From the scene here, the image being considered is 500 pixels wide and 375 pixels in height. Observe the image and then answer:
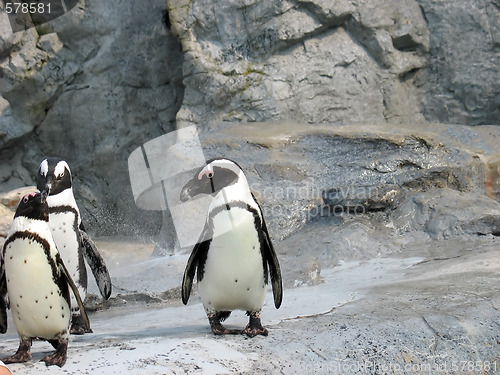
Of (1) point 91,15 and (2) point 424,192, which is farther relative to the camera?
(1) point 91,15

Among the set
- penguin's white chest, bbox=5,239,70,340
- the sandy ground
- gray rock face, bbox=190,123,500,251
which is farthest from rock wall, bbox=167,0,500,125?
penguin's white chest, bbox=5,239,70,340

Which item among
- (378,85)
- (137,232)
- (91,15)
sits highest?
(91,15)

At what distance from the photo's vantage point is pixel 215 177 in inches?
134

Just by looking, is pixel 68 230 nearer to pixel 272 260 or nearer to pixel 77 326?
pixel 77 326

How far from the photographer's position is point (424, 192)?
603cm

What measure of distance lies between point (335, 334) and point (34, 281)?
1270 millimetres

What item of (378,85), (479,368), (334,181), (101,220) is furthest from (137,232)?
(479,368)

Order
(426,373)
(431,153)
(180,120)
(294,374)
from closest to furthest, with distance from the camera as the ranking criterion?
(294,374)
(426,373)
(431,153)
(180,120)

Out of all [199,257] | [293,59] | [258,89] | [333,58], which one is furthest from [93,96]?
[199,257]

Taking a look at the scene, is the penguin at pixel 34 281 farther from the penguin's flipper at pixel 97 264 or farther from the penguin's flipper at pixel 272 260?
the penguin's flipper at pixel 97 264

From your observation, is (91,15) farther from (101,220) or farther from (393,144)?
(393,144)

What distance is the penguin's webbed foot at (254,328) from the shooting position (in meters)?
3.31

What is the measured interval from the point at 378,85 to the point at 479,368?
16.6 ft

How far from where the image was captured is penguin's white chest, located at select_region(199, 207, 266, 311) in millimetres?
3373
